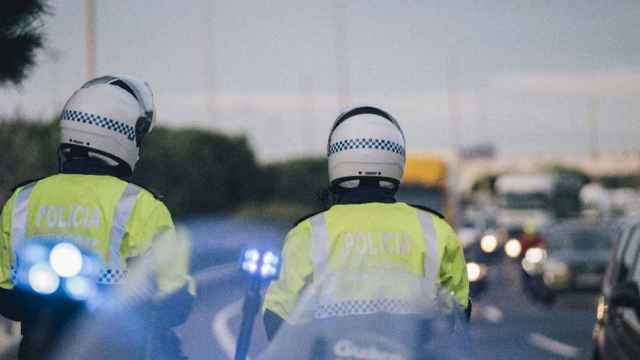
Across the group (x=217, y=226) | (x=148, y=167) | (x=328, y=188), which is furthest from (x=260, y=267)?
(x=217, y=226)

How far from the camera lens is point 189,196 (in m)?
47.4

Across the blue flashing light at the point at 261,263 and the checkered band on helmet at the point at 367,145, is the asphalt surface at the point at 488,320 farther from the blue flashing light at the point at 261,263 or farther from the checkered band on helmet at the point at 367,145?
the checkered band on helmet at the point at 367,145

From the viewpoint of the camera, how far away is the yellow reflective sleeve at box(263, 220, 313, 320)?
4.14 m

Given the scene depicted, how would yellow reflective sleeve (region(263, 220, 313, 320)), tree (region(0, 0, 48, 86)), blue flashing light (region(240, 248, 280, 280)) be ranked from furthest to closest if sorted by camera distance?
tree (region(0, 0, 48, 86)), blue flashing light (region(240, 248, 280, 280)), yellow reflective sleeve (region(263, 220, 313, 320))

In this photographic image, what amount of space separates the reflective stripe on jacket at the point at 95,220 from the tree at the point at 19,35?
470 cm

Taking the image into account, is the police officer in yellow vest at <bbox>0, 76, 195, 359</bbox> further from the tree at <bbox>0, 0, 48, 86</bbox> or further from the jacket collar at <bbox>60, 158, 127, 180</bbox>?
the tree at <bbox>0, 0, 48, 86</bbox>

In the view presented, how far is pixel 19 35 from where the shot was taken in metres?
9.52

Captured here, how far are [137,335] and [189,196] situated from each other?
43.0m

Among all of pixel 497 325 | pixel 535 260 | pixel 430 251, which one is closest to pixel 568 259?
pixel 535 260

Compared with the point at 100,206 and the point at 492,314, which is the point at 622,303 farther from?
the point at 492,314

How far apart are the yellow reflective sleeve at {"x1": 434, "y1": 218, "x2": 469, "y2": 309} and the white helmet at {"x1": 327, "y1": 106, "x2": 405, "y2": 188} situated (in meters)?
0.34

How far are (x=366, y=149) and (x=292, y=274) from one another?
61 centimetres

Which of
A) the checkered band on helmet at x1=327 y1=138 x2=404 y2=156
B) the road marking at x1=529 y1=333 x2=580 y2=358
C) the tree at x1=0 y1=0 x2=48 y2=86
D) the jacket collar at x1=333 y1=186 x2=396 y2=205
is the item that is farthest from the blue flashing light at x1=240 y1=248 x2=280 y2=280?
the road marking at x1=529 y1=333 x2=580 y2=358

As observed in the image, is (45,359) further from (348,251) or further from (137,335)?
(348,251)
